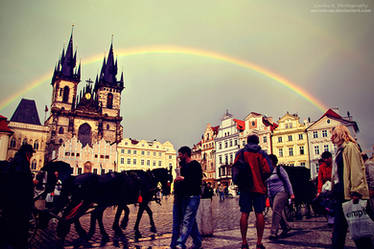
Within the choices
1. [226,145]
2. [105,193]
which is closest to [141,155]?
[226,145]

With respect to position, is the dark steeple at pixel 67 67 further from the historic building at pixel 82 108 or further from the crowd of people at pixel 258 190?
the crowd of people at pixel 258 190

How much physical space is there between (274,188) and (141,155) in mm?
60778

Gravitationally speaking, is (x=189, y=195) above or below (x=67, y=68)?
below

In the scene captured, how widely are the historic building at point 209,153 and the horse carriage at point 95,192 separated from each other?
5042 centimetres

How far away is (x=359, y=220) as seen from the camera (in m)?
3.39

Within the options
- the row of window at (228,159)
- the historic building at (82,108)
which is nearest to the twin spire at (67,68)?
the historic building at (82,108)

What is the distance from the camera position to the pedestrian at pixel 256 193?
4.75 meters

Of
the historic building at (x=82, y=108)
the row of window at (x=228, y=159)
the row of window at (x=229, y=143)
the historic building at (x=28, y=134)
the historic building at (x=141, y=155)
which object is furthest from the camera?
the historic building at (x=82, y=108)

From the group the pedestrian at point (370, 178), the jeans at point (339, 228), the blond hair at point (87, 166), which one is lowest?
the jeans at point (339, 228)

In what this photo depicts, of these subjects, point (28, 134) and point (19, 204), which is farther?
point (28, 134)

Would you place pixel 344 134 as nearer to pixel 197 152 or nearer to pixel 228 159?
pixel 228 159

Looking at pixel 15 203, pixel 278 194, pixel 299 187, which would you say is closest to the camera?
pixel 15 203

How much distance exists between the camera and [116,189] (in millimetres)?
7652

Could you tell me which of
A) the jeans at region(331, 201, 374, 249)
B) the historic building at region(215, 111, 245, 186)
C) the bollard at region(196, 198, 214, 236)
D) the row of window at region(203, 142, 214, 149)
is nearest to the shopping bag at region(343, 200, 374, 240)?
the jeans at region(331, 201, 374, 249)
